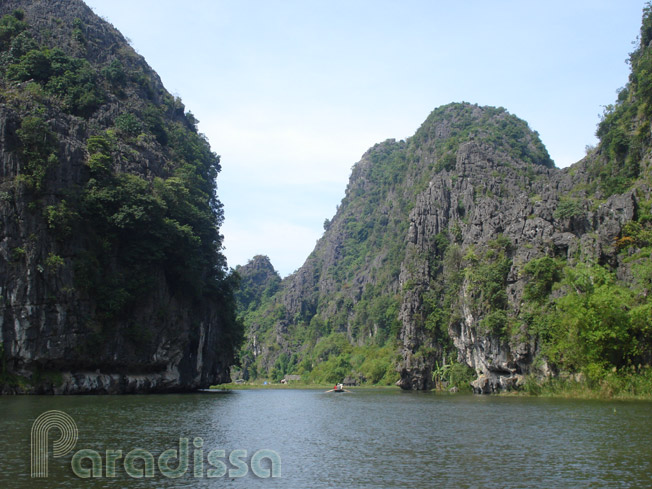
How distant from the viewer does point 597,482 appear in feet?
→ 52.3

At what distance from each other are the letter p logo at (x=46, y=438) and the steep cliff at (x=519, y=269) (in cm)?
3651

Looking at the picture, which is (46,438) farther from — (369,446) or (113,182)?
(113,182)

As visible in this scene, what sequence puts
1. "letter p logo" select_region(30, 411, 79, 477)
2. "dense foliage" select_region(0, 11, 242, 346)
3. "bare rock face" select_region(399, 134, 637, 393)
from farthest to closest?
1. "bare rock face" select_region(399, 134, 637, 393)
2. "dense foliage" select_region(0, 11, 242, 346)
3. "letter p logo" select_region(30, 411, 79, 477)

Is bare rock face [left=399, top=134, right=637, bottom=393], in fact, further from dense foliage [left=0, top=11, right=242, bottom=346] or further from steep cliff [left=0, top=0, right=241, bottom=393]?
steep cliff [left=0, top=0, right=241, bottom=393]

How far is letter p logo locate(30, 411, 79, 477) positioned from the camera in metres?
17.7

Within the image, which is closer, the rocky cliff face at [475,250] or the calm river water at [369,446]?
the calm river water at [369,446]

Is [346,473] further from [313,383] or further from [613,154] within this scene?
[313,383]

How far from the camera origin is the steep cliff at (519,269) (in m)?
45.4

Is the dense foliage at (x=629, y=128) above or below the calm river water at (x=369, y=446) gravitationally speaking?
above

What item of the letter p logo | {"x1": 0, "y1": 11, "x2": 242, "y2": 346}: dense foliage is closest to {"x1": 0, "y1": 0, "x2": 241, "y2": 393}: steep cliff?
{"x1": 0, "y1": 11, "x2": 242, "y2": 346}: dense foliage

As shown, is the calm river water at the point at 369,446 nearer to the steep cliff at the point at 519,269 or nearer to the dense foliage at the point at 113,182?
the steep cliff at the point at 519,269

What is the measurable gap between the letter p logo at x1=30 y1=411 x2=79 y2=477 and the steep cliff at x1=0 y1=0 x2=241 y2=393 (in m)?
19.8

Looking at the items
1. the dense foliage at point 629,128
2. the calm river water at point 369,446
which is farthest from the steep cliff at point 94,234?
the dense foliage at point 629,128

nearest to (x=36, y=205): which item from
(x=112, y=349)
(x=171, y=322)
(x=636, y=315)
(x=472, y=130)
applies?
(x=112, y=349)
